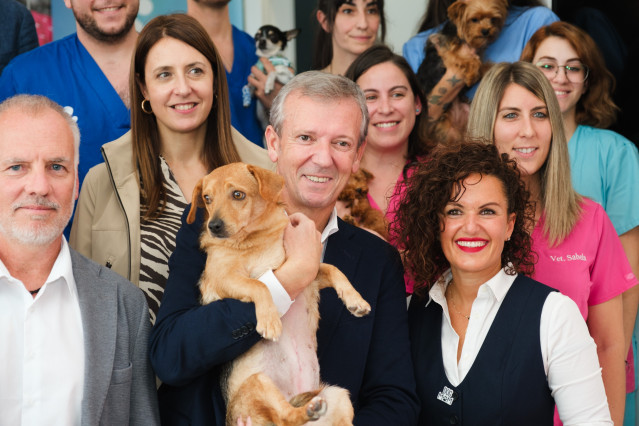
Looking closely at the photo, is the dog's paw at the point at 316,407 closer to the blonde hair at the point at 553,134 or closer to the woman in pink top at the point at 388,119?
the blonde hair at the point at 553,134

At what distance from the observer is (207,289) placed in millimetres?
2176

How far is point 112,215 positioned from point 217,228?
27.8 inches

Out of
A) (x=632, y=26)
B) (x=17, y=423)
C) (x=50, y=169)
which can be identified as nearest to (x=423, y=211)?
(x=50, y=169)

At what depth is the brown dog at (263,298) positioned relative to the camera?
6.71 feet

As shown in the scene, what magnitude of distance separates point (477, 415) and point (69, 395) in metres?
1.28

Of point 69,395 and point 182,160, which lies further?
point 182,160

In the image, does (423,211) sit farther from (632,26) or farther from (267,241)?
(632,26)

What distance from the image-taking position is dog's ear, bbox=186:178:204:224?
228 centimetres

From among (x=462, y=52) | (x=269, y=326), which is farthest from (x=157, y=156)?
(x=462, y=52)

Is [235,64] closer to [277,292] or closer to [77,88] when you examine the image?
[77,88]

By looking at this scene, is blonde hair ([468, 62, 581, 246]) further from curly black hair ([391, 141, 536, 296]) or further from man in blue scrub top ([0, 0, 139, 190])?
man in blue scrub top ([0, 0, 139, 190])

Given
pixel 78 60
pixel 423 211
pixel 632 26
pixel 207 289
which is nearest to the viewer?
pixel 207 289

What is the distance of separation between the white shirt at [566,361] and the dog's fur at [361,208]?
97 cm

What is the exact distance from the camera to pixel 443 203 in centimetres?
247
